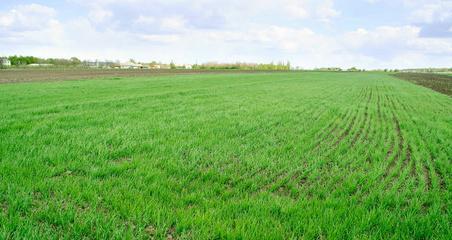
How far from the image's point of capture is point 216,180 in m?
4.92

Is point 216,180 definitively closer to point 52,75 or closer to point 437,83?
point 52,75

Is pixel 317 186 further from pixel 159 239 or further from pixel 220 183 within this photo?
pixel 159 239

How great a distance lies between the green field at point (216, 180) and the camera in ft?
11.3

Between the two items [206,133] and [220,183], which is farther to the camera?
[206,133]

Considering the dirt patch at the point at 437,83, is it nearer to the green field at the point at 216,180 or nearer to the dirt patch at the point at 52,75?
the green field at the point at 216,180

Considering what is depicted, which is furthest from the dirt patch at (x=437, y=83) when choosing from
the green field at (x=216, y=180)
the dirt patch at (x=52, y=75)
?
the dirt patch at (x=52, y=75)

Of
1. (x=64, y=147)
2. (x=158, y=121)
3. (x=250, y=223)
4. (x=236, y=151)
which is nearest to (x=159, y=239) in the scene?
(x=250, y=223)

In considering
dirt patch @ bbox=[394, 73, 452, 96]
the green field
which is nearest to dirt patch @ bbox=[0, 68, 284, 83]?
the green field

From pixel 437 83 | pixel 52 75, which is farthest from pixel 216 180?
pixel 437 83

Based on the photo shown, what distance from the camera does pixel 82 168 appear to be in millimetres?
5023

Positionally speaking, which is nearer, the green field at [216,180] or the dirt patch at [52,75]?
the green field at [216,180]

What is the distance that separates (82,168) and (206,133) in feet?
11.6

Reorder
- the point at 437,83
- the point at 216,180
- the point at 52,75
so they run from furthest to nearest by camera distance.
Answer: the point at 437,83 → the point at 52,75 → the point at 216,180

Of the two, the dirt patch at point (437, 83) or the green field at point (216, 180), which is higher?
the dirt patch at point (437, 83)
